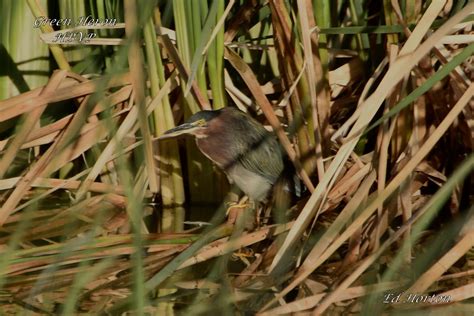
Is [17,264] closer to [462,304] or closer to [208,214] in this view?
[208,214]

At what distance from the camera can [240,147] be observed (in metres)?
4.54

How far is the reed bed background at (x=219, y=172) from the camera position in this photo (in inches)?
133

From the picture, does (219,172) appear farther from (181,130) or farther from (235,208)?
(181,130)

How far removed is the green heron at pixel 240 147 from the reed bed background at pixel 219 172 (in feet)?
0.41

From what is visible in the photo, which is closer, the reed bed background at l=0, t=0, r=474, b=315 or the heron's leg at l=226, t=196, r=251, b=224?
the reed bed background at l=0, t=0, r=474, b=315

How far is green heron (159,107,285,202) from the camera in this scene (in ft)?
13.9

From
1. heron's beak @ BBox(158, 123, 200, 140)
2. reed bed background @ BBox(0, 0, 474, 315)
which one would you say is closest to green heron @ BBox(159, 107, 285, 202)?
heron's beak @ BBox(158, 123, 200, 140)

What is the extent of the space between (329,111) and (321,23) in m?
0.42

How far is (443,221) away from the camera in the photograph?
4152mm

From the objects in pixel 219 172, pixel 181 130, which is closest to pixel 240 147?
pixel 219 172

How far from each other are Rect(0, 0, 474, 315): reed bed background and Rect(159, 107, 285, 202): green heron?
0.41ft

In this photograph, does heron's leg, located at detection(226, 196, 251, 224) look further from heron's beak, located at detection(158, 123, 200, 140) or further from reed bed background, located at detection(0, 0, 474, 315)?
heron's beak, located at detection(158, 123, 200, 140)

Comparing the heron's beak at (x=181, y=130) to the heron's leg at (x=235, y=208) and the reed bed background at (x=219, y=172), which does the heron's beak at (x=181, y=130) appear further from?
the heron's leg at (x=235, y=208)

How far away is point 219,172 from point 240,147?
0.20m
